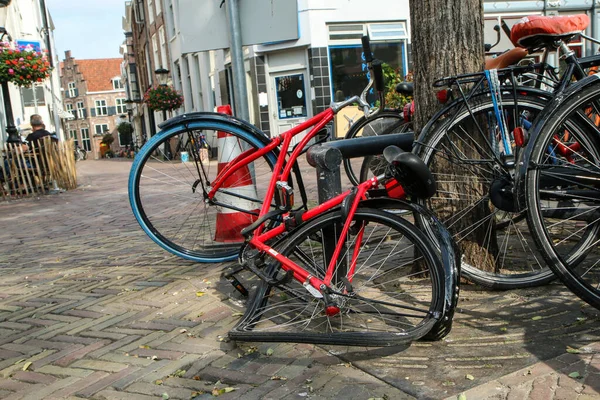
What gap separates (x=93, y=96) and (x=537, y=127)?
8028 cm

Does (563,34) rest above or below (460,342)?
above

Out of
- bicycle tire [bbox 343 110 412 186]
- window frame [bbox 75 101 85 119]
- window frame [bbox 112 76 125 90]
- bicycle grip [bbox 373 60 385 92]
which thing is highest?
window frame [bbox 112 76 125 90]

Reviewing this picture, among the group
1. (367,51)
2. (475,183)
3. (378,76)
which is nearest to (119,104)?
(367,51)

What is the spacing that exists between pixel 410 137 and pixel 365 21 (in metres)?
16.4

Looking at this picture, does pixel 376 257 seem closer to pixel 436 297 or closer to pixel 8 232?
pixel 436 297

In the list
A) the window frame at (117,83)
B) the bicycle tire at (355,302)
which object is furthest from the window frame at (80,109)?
the bicycle tire at (355,302)

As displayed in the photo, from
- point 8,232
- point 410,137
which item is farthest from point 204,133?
point 8,232

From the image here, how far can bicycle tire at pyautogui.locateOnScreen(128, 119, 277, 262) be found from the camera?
4086 mm

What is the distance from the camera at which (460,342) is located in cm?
270

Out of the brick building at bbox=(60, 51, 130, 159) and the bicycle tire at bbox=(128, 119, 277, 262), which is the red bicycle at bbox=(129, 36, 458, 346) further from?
the brick building at bbox=(60, 51, 130, 159)

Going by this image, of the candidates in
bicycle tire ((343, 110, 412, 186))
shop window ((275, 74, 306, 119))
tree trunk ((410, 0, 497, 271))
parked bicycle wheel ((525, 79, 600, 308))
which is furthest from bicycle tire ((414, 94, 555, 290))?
shop window ((275, 74, 306, 119))

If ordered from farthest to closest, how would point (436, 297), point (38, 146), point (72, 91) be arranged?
point (72, 91) → point (38, 146) → point (436, 297)

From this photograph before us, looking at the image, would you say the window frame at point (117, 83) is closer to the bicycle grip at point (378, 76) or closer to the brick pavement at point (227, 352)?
the brick pavement at point (227, 352)

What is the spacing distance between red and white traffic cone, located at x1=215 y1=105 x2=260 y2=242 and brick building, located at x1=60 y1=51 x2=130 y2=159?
75.9 meters
